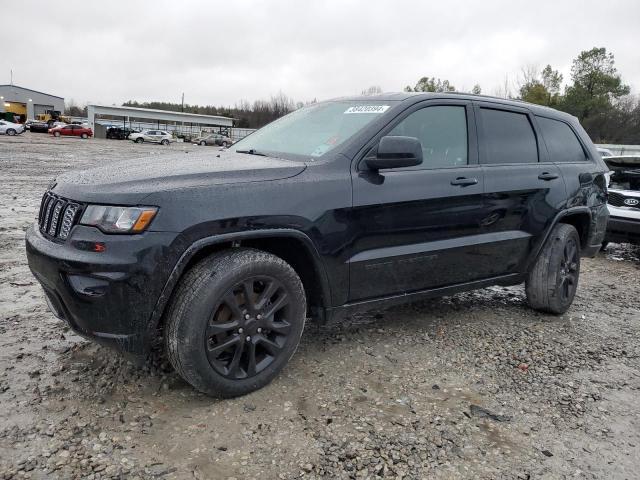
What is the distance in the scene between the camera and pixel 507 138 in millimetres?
4098

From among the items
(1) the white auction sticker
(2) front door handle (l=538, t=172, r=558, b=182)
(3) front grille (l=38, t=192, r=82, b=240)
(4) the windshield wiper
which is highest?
(1) the white auction sticker

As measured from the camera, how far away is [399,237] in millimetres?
3268

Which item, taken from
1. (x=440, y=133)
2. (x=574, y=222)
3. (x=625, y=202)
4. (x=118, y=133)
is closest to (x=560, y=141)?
(x=574, y=222)

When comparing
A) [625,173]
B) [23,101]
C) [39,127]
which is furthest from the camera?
[23,101]

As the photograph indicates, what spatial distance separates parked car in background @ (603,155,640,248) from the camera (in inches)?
275

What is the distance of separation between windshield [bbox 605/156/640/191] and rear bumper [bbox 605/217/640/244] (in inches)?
31.1

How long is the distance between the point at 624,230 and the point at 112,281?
6.98 m

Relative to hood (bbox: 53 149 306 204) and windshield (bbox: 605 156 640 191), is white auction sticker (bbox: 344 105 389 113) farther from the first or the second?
windshield (bbox: 605 156 640 191)

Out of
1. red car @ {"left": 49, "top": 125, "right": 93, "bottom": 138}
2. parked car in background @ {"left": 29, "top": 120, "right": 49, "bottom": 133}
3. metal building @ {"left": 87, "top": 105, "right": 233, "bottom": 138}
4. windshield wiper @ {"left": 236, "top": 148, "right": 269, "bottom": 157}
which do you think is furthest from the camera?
metal building @ {"left": 87, "top": 105, "right": 233, "bottom": 138}

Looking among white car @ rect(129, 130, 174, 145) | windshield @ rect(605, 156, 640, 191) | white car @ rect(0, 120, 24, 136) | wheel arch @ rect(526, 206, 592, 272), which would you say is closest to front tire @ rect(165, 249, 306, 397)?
wheel arch @ rect(526, 206, 592, 272)

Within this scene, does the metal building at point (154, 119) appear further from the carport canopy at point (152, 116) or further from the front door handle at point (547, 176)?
the front door handle at point (547, 176)

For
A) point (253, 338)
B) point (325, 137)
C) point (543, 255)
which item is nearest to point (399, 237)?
point (325, 137)

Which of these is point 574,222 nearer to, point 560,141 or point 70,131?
point 560,141

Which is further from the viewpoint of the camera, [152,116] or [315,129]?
[152,116]
